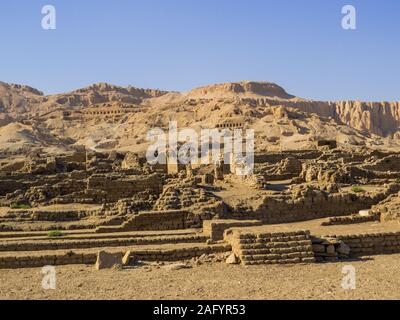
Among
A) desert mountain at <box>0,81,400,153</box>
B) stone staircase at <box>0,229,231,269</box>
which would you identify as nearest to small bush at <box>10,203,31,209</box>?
stone staircase at <box>0,229,231,269</box>

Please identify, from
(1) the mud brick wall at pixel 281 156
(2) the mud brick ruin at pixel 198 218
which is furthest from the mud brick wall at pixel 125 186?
(1) the mud brick wall at pixel 281 156

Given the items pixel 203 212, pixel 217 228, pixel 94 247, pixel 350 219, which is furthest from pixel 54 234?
pixel 350 219

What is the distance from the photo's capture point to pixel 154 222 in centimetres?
1444

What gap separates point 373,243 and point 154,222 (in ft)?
18.0

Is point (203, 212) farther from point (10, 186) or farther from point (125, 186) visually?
point (10, 186)

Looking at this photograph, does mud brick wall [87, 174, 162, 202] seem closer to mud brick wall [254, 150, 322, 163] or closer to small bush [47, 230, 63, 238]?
small bush [47, 230, 63, 238]

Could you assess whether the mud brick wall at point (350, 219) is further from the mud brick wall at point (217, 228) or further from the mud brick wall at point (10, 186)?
the mud brick wall at point (10, 186)

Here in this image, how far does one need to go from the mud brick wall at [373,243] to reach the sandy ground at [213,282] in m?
0.72

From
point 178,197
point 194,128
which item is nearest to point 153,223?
point 178,197

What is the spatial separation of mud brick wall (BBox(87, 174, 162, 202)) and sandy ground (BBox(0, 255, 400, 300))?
771 cm

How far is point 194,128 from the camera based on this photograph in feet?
201

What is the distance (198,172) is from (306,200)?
35.6 feet

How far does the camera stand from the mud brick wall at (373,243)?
1175cm

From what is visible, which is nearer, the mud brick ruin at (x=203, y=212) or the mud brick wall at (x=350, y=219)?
the mud brick ruin at (x=203, y=212)
